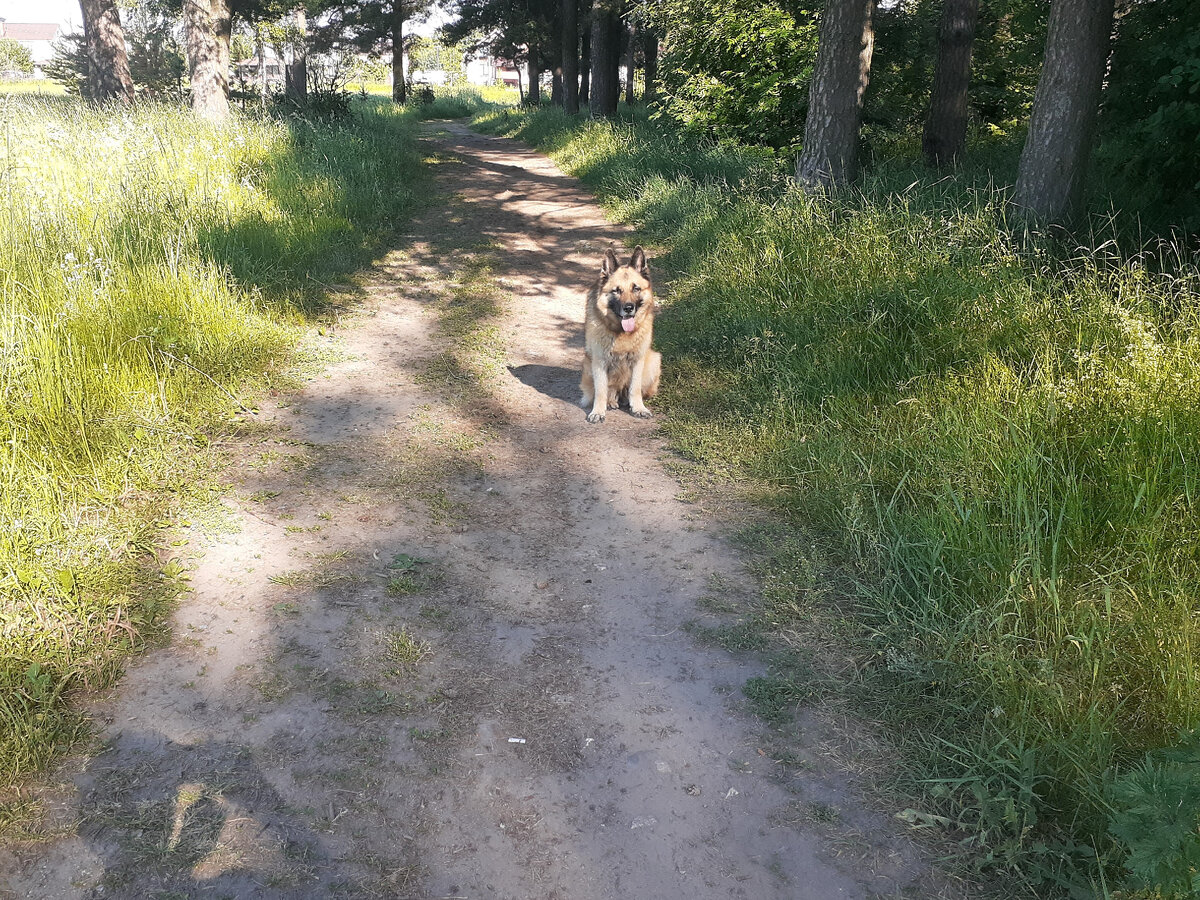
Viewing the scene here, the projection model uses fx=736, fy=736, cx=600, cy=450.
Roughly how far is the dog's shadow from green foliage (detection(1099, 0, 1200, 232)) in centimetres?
597

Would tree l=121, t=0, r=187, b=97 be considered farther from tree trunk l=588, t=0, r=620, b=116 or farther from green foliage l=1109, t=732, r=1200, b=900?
green foliage l=1109, t=732, r=1200, b=900

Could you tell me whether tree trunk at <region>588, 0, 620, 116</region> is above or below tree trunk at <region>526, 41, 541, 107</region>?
below

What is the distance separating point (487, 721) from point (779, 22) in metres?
12.2

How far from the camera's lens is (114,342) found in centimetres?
475

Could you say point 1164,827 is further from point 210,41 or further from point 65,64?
point 65,64

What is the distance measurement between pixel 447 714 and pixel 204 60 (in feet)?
45.9

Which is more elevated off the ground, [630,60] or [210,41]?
[630,60]

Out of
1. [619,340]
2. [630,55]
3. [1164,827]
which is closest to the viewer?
[1164,827]

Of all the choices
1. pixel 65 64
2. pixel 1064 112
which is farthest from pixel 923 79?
pixel 65 64

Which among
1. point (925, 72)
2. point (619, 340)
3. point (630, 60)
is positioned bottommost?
point (619, 340)

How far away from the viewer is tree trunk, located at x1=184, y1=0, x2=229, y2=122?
41.7 ft

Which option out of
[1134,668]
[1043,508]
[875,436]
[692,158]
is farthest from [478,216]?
[1134,668]

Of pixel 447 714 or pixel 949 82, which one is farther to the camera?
pixel 949 82

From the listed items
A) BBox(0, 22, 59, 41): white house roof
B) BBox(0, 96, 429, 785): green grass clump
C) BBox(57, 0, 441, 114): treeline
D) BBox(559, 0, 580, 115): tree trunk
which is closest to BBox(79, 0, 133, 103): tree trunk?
BBox(57, 0, 441, 114): treeline
